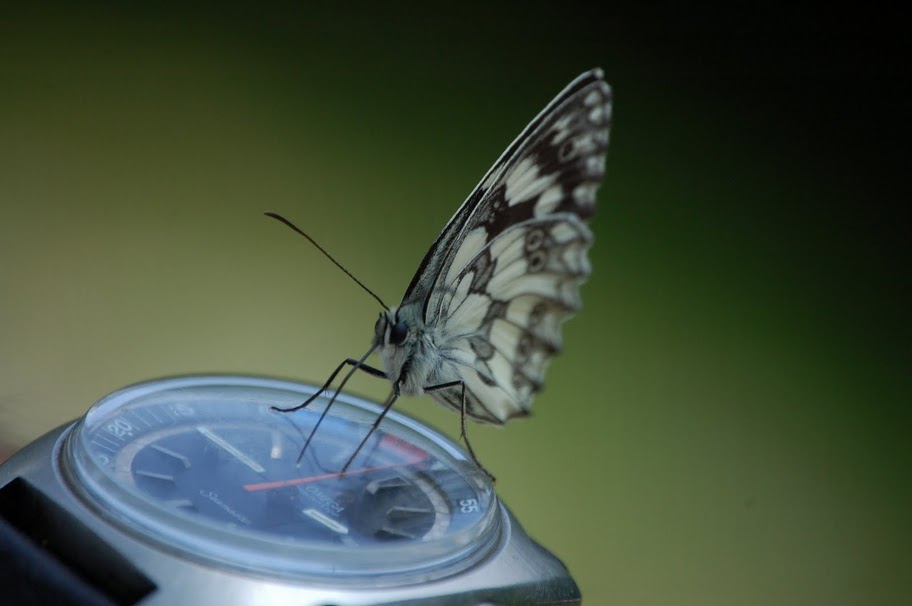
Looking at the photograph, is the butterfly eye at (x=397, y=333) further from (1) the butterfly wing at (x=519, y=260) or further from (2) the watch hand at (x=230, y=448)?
(2) the watch hand at (x=230, y=448)

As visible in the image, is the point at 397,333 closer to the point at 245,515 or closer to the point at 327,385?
the point at 327,385

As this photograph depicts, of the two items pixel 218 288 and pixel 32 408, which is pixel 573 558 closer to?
pixel 218 288

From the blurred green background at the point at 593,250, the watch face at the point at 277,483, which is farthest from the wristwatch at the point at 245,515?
the blurred green background at the point at 593,250

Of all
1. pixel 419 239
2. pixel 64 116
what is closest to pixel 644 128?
pixel 419 239

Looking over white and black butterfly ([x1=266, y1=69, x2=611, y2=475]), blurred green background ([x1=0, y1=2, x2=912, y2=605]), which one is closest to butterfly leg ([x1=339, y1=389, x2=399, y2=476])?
white and black butterfly ([x1=266, y1=69, x2=611, y2=475])

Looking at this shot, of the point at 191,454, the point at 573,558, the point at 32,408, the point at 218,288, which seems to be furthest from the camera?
the point at 573,558

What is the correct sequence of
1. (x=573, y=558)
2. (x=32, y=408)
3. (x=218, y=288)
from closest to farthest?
1. (x=32, y=408)
2. (x=218, y=288)
3. (x=573, y=558)

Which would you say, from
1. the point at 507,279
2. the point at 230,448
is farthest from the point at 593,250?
the point at 230,448
